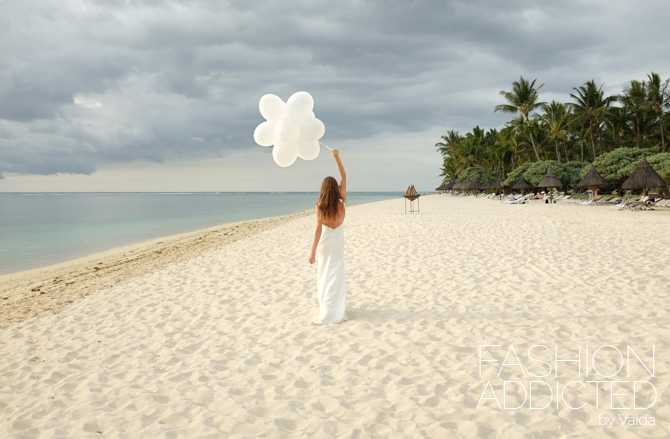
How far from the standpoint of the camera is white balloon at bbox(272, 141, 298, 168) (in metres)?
4.50

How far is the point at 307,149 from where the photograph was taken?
15.0 ft

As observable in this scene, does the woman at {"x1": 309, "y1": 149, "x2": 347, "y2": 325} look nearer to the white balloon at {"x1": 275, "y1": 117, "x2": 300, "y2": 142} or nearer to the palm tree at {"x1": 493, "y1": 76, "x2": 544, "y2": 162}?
the white balloon at {"x1": 275, "y1": 117, "x2": 300, "y2": 142}

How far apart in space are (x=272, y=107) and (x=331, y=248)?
67.3 inches

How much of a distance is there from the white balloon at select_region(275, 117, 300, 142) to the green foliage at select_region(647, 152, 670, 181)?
24704mm

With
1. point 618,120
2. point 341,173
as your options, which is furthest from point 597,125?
point 341,173

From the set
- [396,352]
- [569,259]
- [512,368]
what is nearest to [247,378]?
[396,352]

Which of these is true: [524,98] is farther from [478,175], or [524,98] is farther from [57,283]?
[57,283]

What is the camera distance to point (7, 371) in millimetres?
3615

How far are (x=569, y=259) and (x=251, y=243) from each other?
829 centimetres

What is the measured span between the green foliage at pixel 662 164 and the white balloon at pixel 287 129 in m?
24.7

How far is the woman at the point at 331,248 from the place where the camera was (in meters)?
4.22

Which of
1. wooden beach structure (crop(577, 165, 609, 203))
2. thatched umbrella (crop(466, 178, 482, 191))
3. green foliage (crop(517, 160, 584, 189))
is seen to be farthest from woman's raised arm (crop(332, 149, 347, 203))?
thatched umbrella (crop(466, 178, 482, 191))

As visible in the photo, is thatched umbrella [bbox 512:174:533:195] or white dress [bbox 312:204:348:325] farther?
thatched umbrella [bbox 512:174:533:195]

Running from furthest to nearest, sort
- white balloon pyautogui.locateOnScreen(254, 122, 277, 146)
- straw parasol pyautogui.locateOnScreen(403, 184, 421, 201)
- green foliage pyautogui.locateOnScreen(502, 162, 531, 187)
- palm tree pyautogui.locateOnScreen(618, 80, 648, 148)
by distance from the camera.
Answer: green foliage pyautogui.locateOnScreen(502, 162, 531, 187) < palm tree pyautogui.locateOnScreen(618, 80, 648, 148) < straw parasol pyautogui.locateOnScreen(403, 184, 421, 201) < white balloon pyautogui.locateOnScreen(254, 122, 277, 146)
